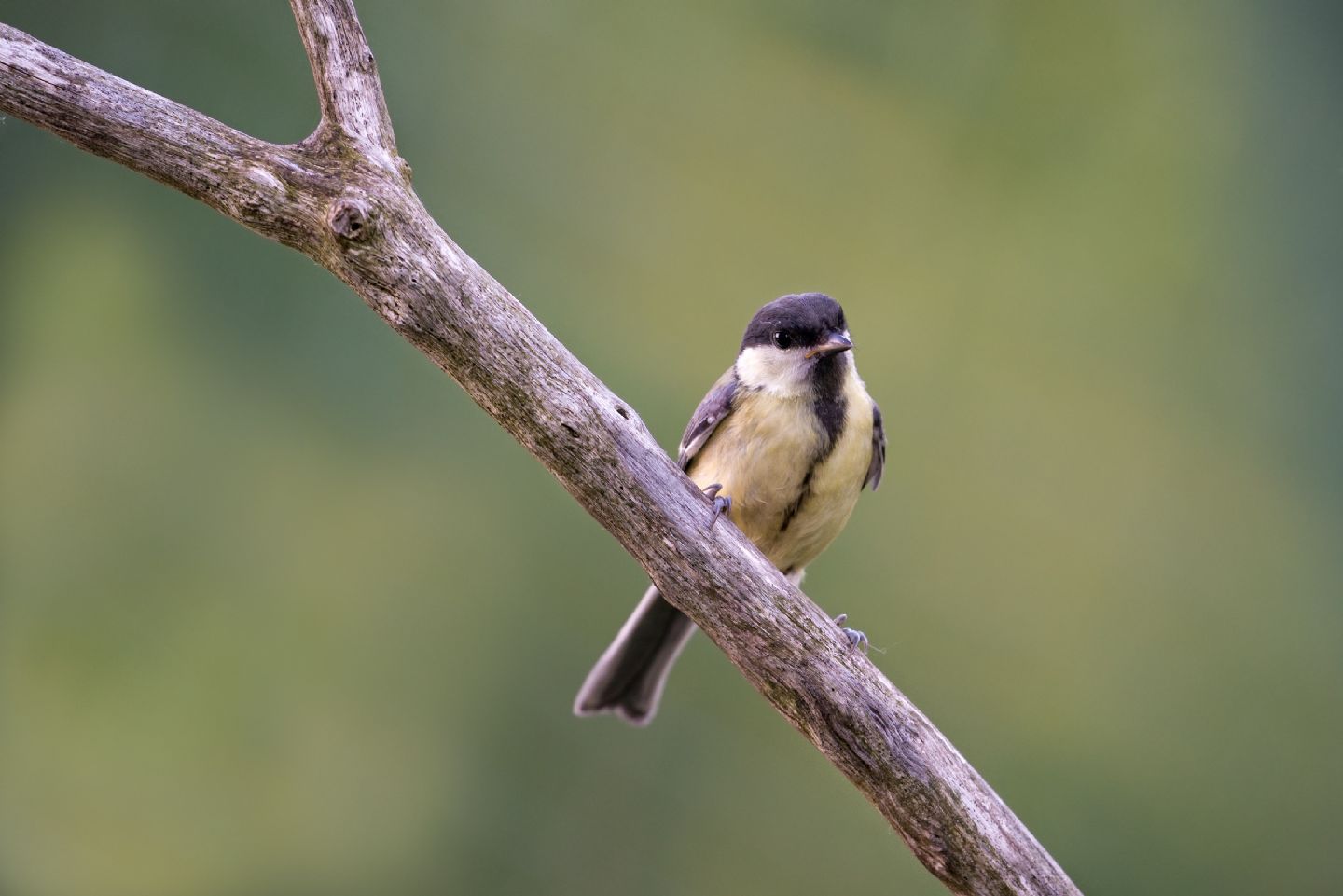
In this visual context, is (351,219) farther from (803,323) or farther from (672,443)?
(672,443)

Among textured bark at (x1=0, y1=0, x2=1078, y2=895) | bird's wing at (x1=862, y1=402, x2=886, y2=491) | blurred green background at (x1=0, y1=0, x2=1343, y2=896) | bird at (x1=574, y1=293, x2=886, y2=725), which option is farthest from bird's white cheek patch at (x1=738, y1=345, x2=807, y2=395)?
blurred green background at (x1=0, y1=0, x2=1343, y2=896)

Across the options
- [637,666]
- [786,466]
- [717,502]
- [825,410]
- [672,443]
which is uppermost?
[672,443]

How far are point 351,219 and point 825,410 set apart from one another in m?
1.09

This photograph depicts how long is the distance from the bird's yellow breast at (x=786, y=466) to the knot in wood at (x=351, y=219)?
942mm

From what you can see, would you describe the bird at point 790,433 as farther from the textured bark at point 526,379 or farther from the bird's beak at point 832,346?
the textured bark at point 526,379

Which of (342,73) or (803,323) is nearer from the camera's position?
(342,73)

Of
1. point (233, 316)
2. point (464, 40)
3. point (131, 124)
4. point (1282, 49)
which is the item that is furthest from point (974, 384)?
point (131, 124)

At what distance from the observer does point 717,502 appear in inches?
83.6

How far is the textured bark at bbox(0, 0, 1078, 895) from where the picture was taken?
186cm

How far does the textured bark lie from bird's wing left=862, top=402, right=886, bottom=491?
0.67 meters

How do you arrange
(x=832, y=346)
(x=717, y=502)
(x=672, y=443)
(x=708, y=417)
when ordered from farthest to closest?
(x=672, y=443) < (x=708, y=417) < (x=832, y=346) < (x=717, y=502)

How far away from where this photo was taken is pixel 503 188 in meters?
3.64

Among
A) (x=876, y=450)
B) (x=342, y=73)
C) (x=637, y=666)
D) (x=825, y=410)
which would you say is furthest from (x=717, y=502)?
(x=342, y=73)

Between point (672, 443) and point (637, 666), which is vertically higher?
point (672, 443)
